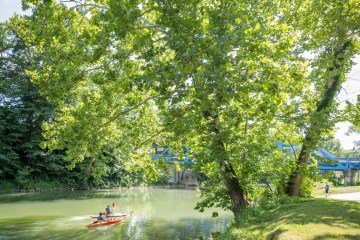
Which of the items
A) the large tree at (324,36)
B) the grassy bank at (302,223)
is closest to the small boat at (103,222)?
the grassy bank at (302,223)

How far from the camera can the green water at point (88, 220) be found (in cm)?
1609

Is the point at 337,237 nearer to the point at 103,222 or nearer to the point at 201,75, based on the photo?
the point at 201,75

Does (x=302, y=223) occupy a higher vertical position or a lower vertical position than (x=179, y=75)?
lower

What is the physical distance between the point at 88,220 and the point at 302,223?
1449cm

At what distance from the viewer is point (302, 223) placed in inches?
344

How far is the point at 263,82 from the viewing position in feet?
24.5

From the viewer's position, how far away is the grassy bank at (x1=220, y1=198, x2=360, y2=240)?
776cm

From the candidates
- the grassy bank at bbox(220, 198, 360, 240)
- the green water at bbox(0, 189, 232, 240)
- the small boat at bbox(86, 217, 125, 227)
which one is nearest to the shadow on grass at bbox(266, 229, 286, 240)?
the grassy bank at bbox(220, 198, 360, 240)

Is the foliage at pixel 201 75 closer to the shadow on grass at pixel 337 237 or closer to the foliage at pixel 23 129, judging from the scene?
the shadow on grass at pixel 337 237

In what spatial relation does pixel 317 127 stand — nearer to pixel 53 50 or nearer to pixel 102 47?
pixel 102 47

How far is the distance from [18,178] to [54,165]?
11.3 feet

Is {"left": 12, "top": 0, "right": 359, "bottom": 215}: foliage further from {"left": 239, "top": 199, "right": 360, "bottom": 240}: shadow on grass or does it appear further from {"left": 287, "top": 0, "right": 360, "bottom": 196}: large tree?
{"left": 239, "top": 199, "right": 360, "bottom": 240}: shadow on grass

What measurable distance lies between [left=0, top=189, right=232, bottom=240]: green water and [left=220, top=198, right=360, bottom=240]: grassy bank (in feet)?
13.0

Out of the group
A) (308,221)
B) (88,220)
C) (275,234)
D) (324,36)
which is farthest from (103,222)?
(324,36)
